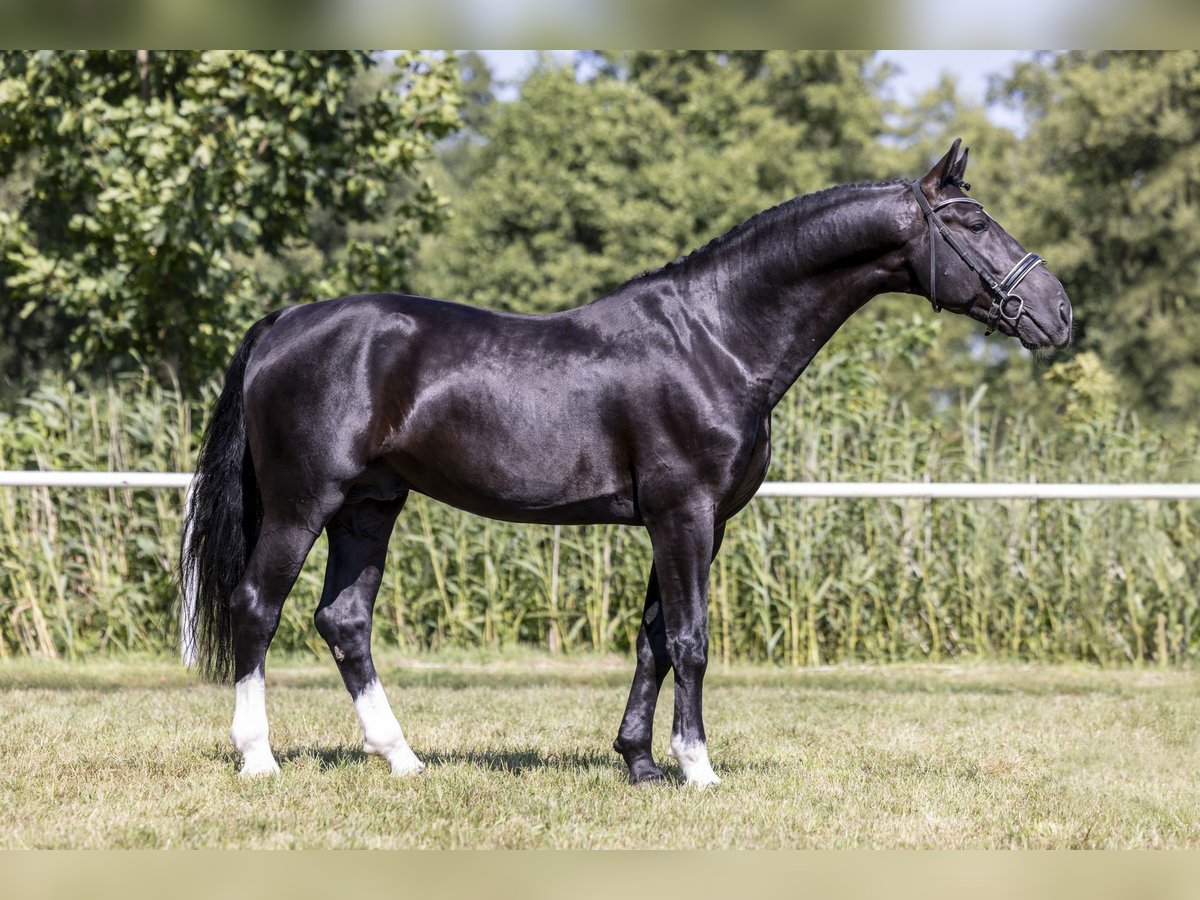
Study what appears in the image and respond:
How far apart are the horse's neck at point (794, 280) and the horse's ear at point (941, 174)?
106 millimetres

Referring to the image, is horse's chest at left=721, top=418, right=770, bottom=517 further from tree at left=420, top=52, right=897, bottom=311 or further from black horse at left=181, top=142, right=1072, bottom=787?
tree at left=420, top=52, right=897, bottom=311

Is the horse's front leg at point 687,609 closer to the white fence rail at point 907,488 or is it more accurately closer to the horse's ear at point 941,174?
the horse's ear at point 941,174

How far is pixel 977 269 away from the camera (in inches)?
176

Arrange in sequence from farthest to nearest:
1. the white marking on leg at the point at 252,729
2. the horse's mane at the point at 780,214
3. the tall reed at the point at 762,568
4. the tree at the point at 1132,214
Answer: the tree at the point at 1132,214 → the tall reed at the point at 762,568 → the white marking on leg at the point at 252,729 → the horse's mane at the point at 780,214

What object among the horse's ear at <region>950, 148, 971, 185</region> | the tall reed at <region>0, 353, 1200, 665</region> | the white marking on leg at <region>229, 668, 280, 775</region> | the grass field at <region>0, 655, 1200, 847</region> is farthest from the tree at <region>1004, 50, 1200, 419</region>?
the white marking on leg at <region>229, 668, 280, 775</region>

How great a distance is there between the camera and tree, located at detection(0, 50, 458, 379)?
9.05 meters

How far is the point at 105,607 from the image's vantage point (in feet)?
28.5

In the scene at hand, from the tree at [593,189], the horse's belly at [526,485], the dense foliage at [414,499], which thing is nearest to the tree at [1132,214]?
the tree at [593,189]

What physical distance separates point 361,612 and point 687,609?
52.0 inches

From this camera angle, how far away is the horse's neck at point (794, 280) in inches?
181

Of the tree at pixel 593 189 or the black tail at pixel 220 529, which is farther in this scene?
the tree at pixel 593 189

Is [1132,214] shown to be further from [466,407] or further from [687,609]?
[466,407]

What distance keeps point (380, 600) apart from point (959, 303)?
18.0 feet

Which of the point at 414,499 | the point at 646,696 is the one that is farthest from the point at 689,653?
the point at 414,499
